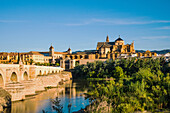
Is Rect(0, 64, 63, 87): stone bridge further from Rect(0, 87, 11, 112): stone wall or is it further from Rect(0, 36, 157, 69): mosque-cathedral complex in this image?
Rect(0, 36, 157, 69): mosque-cathedral complex

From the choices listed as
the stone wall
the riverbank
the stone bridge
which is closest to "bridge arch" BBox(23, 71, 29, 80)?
the stone bridge

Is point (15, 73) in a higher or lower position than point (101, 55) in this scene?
lower

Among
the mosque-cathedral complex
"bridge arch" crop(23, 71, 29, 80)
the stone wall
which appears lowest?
the stone wall

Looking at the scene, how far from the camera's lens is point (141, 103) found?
23594 millimetres

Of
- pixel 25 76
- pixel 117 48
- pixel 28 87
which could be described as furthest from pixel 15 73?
pixel 117 48

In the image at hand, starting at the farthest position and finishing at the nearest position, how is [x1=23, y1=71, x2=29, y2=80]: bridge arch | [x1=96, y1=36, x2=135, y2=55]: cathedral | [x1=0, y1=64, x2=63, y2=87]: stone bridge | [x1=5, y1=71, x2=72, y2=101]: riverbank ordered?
1. [x1=96, y1=36, x2=135, y2=55]: cathedral
2. [x1=23, y1=71, x2=29, y2=80]: bridge arch
3. [x1=0, y1=64, x2=63, y2=87]: stone bridge
4. [x1=5, y1=71, x2=72, y2=101]: riverbank

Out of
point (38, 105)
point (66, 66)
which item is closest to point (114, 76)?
point (66, 66)

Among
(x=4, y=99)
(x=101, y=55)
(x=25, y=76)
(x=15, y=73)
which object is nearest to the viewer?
(x=4, y=99)

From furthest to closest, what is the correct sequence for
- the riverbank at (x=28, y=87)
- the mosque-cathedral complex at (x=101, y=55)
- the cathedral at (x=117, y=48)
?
the cathedral at (x=117, y=48), the mosque-cathedral complex at (x=101, y=55), the riverbank at (x=28, y=87)

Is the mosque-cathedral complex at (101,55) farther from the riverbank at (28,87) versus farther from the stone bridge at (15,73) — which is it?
the stone bridge at (15,73)

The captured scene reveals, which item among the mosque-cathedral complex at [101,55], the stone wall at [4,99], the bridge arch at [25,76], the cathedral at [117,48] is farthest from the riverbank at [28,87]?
the cathedral at [117,48]

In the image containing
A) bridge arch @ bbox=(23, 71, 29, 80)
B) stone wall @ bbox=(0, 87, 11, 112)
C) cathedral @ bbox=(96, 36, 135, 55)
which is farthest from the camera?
cathedral @ bbox=(96, 36, 135, 55)

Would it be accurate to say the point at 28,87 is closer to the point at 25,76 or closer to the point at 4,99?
the point at 25,76

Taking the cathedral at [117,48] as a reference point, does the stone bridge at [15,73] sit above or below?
below
